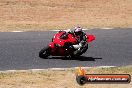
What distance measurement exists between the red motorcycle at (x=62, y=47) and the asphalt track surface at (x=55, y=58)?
242mm

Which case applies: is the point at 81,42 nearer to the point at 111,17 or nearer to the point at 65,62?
the point at 65,62

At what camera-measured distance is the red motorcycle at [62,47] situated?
19203mm

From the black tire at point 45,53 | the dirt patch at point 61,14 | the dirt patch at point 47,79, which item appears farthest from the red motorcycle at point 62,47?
the dirt patch at point 61,14

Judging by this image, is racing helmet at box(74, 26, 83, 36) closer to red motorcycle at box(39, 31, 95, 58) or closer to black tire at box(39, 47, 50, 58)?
red motorcycle at box(39, 31, 95, 58)

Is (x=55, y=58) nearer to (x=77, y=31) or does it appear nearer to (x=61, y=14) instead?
(x=77, y=31)

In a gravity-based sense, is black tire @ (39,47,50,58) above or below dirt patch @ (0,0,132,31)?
above

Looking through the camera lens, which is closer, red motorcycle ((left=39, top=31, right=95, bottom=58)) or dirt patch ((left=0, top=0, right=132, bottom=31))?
red motorcycle ((left=39, top=31, right=95, bottom=58))

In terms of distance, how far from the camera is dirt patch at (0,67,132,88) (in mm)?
15188

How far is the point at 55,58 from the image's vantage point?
1956 cm

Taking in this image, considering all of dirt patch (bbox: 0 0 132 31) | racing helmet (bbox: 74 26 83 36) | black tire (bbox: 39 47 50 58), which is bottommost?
dirt patch (bbox: 0 0 132 31)

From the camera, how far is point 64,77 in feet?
54.0

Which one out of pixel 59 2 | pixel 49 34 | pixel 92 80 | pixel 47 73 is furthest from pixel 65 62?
pixel 59 2

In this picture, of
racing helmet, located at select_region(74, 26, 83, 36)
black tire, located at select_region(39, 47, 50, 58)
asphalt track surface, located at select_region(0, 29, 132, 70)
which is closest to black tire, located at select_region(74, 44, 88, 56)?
asphalt track surface, located at select_region(0, 29, 132, 70)

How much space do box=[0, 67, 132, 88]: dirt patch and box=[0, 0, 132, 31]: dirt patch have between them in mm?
8161
